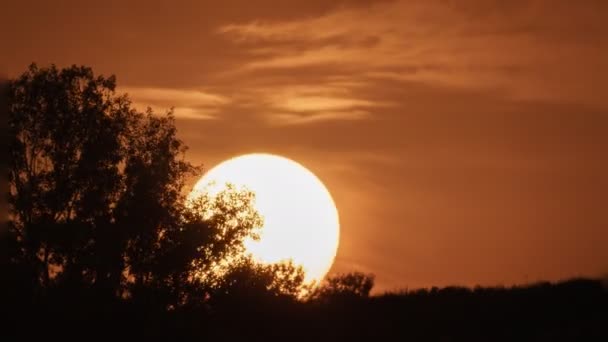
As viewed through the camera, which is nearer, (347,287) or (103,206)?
(103,206)

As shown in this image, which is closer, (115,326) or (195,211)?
(115,326)

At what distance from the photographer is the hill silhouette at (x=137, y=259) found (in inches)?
3238

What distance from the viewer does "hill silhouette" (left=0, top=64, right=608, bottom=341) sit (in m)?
82.2

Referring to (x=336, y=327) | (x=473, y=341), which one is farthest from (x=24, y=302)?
(x=473, y=341)

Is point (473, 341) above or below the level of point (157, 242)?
below

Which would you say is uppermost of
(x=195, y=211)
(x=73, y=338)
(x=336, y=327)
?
(x=195, y=211)

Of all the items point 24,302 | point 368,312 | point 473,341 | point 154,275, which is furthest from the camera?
point 368,312

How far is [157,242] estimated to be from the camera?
288 feet

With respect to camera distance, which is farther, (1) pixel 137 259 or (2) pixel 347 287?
(2) pixel 347 287

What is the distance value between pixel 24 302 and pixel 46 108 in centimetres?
1582

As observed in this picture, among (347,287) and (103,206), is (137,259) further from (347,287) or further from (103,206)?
Answer: (347,287)

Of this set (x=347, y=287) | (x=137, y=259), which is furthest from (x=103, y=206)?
(x=347, y=287)

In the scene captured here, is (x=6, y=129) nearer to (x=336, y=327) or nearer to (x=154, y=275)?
(x=154, y=275)

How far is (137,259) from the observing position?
86.1 m
